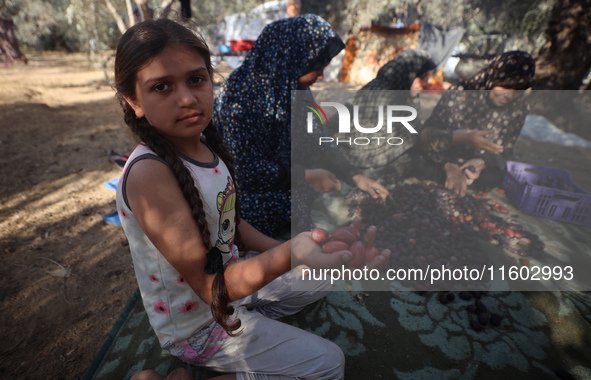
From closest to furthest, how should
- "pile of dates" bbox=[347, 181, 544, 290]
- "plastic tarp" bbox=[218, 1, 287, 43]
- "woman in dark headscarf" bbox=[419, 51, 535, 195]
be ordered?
"pile of dates" bbox=[347, 181, 544, 290] < "woman in dark headscarf" bbox=[419, 51, 535, 195] < "plastic tarp" bbox=[218, 1, 287, 43]

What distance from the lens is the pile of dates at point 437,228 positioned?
8.20 ft

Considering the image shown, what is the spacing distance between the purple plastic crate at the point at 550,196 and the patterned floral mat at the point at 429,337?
1.04 metres

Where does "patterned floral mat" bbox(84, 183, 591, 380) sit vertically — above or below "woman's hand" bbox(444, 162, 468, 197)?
below

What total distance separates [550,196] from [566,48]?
4.68m

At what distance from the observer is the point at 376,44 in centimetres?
1079

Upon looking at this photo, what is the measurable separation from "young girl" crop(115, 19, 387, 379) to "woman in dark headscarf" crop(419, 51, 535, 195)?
2781mm

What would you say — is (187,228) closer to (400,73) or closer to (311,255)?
(311,255)

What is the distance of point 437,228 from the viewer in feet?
8.77

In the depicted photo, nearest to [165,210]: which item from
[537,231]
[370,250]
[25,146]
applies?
[370,250]

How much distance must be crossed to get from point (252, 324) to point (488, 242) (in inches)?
98.3

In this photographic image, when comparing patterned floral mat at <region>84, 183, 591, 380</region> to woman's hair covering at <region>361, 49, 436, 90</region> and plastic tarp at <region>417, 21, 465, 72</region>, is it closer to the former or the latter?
woman's hair covering at <region>361, 49, 436, 90</region>

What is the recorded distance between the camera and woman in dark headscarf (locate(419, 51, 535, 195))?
3369 mm

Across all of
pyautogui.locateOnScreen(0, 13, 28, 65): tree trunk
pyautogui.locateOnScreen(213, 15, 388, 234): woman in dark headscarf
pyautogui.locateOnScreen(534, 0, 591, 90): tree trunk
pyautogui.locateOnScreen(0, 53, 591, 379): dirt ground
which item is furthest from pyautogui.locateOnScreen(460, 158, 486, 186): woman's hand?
pyautogui.locateOnScreen(0, 13, 28, 65): tree trunk

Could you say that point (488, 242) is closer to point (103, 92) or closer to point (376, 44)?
point (376, 44)
